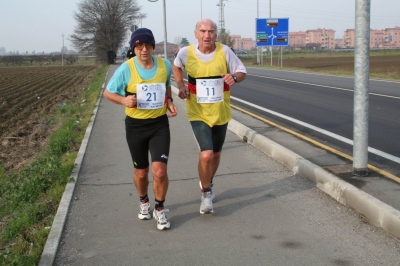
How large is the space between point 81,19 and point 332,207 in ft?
276

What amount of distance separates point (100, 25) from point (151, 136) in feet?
273

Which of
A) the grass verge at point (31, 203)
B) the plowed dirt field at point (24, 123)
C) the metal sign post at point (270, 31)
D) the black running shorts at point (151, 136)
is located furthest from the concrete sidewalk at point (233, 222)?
the metal sign post at point (270, 31)

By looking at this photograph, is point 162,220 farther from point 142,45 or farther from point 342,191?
point 342,191

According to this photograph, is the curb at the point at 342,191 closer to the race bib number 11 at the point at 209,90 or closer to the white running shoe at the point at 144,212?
the race bib number 11 at the point at 209,90

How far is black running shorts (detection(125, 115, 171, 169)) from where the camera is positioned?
16.7 ft

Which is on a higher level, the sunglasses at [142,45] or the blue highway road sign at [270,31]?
the blue highway road sign at [270,31]

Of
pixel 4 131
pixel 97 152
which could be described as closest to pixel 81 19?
pixel 4 131

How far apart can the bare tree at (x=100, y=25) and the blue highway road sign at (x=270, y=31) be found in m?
42.7

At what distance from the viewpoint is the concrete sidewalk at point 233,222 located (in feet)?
14.4

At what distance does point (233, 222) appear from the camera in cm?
522

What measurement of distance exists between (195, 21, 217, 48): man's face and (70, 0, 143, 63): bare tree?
265ft

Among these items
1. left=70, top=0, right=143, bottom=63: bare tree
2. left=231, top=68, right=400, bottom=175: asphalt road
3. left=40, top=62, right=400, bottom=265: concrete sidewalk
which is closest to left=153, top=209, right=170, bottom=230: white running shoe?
left=40, top=62, right=400, bottom=265: concrete sidewalk

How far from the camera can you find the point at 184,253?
445 centimetres

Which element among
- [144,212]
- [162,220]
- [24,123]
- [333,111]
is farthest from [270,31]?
[162,220]
